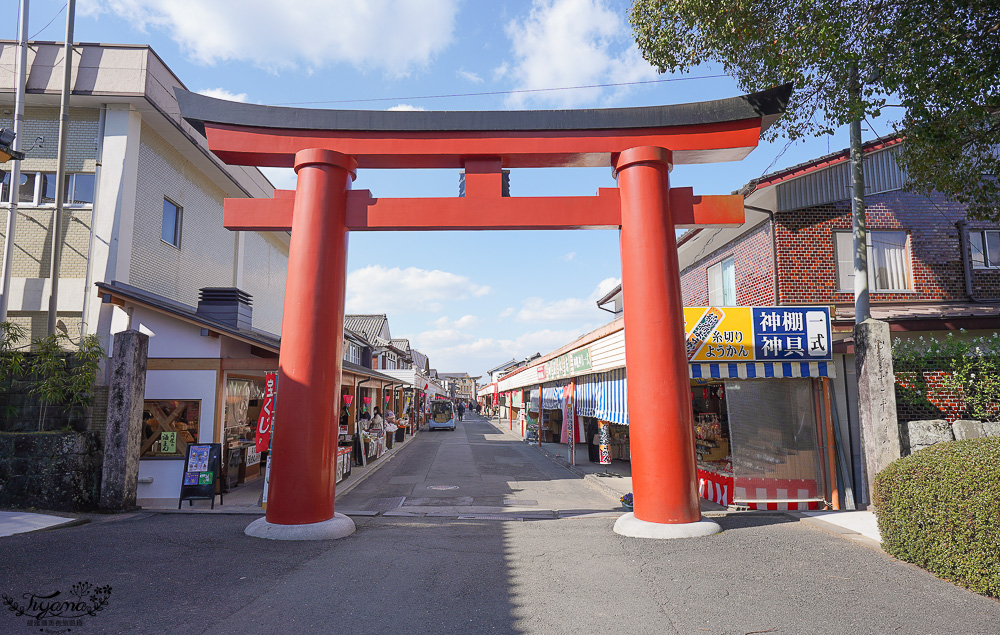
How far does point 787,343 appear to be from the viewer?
10.1 m

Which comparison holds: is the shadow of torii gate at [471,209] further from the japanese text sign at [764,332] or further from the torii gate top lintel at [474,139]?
the japanese text sign at [764,332]

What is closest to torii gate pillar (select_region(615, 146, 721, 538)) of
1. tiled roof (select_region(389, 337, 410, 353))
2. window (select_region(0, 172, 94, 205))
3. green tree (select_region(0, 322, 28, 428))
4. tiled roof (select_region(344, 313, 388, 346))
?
green tree (select_region(0, 322, 28, 428))

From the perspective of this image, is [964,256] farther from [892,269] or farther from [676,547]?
[676,547]

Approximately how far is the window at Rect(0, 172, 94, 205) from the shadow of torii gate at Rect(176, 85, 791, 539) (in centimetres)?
626

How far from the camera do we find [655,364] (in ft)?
26.7

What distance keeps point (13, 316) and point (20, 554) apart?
27.2 feet

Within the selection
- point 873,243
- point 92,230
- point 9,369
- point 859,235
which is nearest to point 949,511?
point 859,235

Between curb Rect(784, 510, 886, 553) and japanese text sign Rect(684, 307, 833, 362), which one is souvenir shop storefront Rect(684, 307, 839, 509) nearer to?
japanese text sign Rect(684, 307, 833, 362)

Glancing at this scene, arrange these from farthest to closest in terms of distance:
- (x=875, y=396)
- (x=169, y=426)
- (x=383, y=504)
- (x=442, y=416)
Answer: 1. (x=442, y=416)
2. (x=169, y=426)
3. (x=383, y=504)
4. (x=875, y=396)

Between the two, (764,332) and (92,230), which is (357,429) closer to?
(92,230)

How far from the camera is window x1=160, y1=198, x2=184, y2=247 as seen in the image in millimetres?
15359

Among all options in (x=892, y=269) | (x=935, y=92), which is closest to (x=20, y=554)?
(x=935, y=92)

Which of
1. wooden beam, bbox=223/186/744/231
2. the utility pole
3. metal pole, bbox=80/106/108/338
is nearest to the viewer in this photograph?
wooden beam, bbox=223/186/744/231

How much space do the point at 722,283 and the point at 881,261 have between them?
381 centimetres
